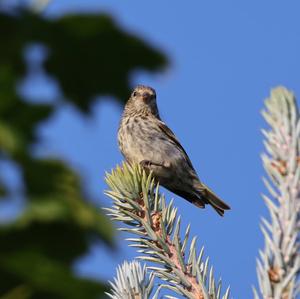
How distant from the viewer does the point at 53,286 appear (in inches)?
460

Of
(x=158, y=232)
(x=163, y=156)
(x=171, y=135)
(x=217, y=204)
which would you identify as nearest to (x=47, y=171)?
(x=171, y=135)

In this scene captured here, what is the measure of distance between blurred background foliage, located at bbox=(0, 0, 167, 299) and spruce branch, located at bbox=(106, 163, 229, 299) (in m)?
7.11

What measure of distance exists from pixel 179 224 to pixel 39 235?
37.0 ft

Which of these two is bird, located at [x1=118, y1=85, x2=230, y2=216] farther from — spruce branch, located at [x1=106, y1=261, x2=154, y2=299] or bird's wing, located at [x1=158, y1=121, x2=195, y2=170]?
spruce branch, located at [x1=106, y1=261, x2=154, y2=299]

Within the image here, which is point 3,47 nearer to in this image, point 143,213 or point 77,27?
point 77,27

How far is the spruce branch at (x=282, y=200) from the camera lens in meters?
1.71

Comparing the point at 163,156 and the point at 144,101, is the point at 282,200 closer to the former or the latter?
the point at 163,156

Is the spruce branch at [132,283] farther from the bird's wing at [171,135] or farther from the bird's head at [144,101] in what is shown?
the bird's head at [144,101]

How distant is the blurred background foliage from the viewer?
11.8 meters

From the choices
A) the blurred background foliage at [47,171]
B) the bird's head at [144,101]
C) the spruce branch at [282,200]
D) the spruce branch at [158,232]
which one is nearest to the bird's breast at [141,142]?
the bird's head at [144,101]

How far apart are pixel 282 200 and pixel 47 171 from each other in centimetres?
1083

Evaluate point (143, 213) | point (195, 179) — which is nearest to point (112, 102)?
point (195, 179)

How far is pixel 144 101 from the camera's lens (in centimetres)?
621

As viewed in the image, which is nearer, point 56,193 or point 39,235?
point 56,193
